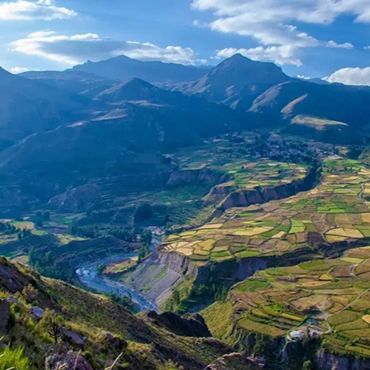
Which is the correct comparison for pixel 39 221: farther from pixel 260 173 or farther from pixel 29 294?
pixel 29 294

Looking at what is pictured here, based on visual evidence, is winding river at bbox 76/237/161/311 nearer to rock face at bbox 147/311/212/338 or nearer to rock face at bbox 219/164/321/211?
rock face at bbox 219/164/321/211

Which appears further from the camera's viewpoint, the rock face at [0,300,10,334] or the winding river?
the winding river

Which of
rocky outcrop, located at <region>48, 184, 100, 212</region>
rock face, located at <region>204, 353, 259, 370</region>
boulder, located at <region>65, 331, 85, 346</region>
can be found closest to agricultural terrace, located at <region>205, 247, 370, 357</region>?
rock face, located at <region>204, 353, 259, 370</region>

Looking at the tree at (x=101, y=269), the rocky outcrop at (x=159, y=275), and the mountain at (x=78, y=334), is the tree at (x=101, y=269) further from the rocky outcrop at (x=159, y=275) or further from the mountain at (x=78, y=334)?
the mountain at (x=78, y=334)

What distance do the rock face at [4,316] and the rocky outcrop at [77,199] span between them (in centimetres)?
14969

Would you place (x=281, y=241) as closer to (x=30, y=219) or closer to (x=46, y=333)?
(x=46, y=333)

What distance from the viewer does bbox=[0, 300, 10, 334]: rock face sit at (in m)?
13.0

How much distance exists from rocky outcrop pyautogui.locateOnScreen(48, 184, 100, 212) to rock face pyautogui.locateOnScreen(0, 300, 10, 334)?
150 metres

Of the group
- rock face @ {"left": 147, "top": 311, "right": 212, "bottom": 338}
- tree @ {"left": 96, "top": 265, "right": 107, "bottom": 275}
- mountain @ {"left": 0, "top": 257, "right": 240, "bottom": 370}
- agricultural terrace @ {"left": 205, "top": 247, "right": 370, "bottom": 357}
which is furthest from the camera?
tree @ {"left": 96, "top": 265, "right": 107, "bottom": 275}

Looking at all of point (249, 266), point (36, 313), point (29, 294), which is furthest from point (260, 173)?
point (36, 313)

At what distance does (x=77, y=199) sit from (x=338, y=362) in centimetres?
13568

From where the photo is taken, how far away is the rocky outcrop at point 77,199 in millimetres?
165250

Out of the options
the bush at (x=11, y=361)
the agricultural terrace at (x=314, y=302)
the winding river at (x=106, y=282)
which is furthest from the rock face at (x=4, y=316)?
the winding river at (x=106, y=282)

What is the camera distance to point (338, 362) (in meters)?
46.8
